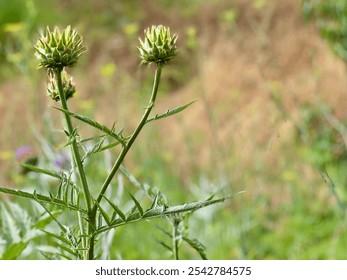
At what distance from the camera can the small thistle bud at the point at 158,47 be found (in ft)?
1.94

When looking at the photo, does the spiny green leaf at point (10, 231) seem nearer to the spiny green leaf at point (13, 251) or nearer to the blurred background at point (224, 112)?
the spiny green leaf at point (13, 251)

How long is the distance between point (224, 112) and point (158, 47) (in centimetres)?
318

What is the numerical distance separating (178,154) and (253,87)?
567 mm

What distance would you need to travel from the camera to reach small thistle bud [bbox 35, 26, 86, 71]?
581 millimetres

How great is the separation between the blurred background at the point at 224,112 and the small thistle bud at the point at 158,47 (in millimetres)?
137

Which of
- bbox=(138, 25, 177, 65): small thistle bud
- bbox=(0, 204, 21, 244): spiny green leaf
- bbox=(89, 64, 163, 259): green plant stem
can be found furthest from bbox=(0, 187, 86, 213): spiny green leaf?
bbox=(0, 204, 21, 244): spiny green leaf

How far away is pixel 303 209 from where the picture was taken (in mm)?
2484

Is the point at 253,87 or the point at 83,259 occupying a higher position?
the point at 253,87

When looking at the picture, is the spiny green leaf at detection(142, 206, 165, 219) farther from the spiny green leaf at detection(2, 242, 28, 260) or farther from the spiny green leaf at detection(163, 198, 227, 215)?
the spiny green leaf at detection(2, 242, 28, 260)

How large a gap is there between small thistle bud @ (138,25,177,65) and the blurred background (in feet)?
0.45

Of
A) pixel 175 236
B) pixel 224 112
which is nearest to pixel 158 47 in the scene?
pixel 175 236

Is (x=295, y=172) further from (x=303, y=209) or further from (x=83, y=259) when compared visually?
(x=83, y=259)

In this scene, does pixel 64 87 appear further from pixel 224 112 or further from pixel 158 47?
pixel 224 112

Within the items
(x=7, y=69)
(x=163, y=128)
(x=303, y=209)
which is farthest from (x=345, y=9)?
(x=7, y=69)
